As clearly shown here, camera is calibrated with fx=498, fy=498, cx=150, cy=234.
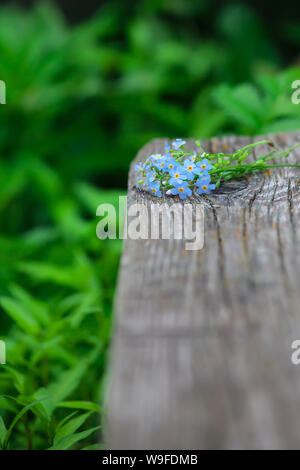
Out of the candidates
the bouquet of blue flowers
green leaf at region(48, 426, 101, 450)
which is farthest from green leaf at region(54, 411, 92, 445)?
the bouquet of blue flowers

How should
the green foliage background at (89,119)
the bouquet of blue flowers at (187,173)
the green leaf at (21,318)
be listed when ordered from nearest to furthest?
the bouquet of blue flowers at (187,173)
the green leaf at (21,318)
the green foliage background at (89,119)

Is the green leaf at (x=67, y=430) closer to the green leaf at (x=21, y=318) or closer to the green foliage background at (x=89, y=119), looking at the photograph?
the green foliage background at (x=89, y=119)

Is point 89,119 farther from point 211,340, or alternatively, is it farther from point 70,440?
point 211,340

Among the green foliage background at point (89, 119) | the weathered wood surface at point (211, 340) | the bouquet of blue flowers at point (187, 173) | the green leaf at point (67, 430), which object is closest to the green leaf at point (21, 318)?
the green foliage background at point (89, 119)

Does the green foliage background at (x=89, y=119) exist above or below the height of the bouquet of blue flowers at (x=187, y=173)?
above
